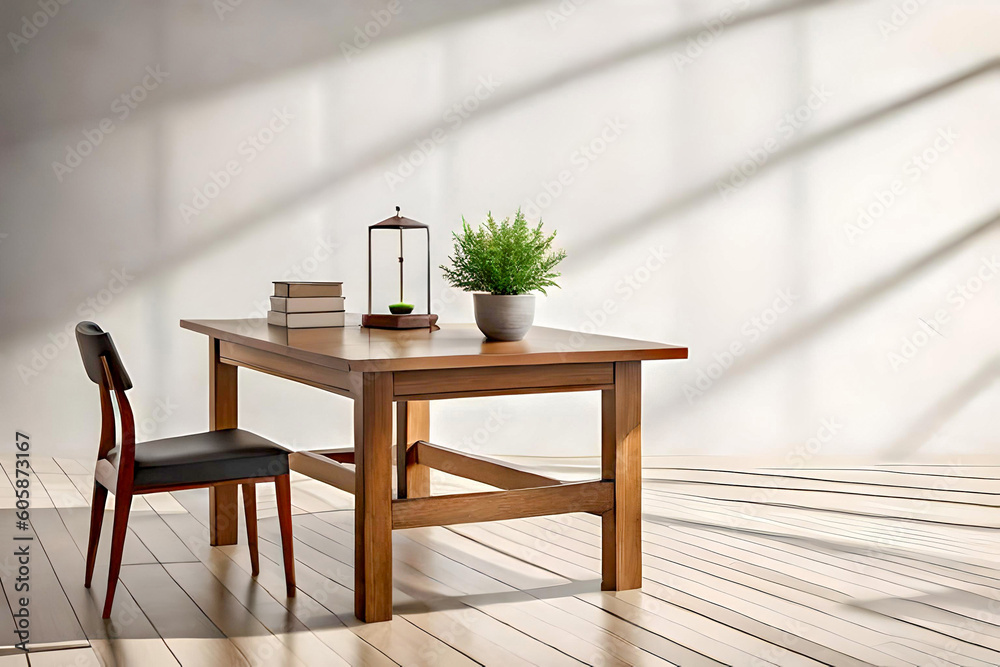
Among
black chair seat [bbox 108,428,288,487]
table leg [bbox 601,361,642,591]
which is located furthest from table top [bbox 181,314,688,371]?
black chair seat [bbox 108,428,288,487]

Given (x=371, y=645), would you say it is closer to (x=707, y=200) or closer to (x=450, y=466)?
(x=450, y=466)

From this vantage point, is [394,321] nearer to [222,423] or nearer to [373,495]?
[222,423]

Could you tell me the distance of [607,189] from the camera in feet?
16.8

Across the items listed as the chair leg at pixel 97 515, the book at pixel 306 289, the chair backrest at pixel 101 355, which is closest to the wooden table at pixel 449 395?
the book at pixel 306 289

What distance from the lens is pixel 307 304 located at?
3248 millimetres

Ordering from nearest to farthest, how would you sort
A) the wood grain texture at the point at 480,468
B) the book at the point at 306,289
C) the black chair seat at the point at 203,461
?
the black chair seat at the point at 203,461 → the wood grain texture at the point at 480,468 → the book at the point at 306,289

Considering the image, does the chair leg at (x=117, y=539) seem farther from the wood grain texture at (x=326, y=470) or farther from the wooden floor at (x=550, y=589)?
the wood grain texture at (x=326, y=470)

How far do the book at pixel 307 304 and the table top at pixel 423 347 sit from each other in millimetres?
72

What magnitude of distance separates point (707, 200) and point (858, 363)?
3.75 feet

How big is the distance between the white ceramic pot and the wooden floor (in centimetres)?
73

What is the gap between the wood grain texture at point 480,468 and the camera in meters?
3.04

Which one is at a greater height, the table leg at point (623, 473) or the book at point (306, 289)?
the book at point (306, 289)

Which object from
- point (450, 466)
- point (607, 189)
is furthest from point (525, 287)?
point (607, 189)

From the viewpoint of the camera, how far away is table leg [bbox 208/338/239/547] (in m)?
3.37
